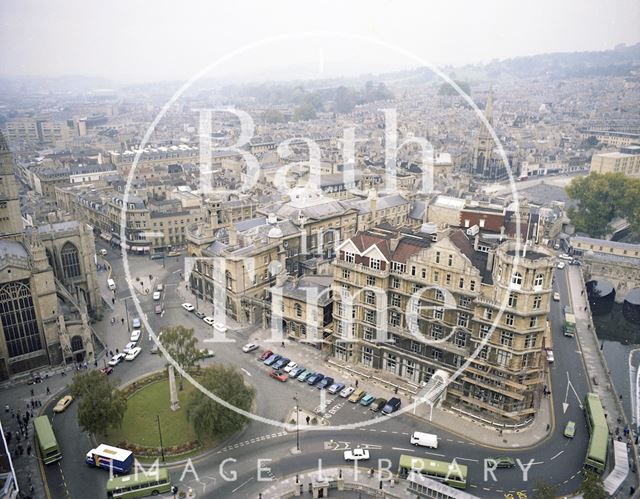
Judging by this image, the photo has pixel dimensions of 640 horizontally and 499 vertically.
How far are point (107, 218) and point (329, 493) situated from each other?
95.4 m

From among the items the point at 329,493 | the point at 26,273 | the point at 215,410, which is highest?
the point at 26,273

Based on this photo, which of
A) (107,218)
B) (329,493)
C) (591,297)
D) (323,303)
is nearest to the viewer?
(329,493)

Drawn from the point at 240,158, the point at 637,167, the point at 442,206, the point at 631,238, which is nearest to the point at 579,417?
the point at 442,206

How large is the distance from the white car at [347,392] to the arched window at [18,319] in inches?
1643

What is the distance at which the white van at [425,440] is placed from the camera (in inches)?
2138

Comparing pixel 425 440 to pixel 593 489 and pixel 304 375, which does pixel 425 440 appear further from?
pixel 304 375

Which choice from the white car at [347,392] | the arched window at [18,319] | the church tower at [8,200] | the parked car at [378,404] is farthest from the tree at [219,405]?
the church tower at [8,200]

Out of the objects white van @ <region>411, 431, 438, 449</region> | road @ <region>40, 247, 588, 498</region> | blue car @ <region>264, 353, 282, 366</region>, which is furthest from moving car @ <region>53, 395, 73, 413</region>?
white van @ <region>411, 431, 438, 449</region>

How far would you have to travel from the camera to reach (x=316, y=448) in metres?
54.8

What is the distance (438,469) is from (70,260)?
6456cm

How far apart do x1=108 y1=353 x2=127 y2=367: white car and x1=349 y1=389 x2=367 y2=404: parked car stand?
3340 cm

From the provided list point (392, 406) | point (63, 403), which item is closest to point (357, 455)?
point (392, 406)

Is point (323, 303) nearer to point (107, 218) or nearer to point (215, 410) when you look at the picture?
point (215, 410)

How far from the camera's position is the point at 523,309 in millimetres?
53500
